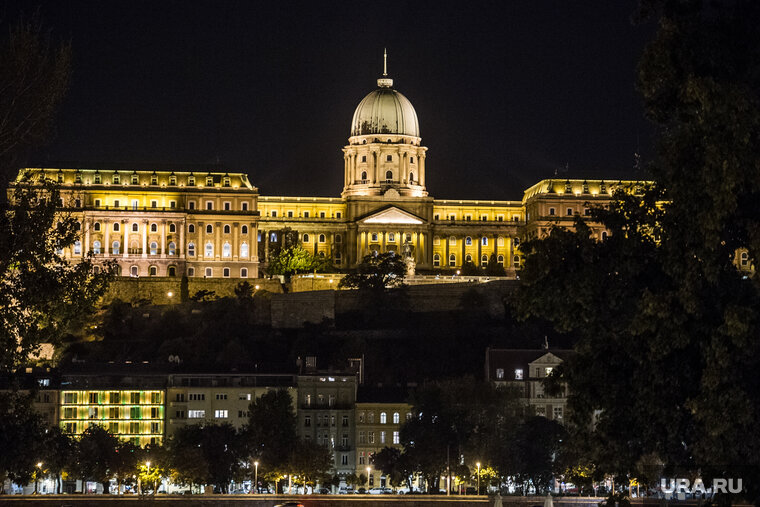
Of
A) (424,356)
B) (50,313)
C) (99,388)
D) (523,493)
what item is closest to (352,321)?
(424,356)

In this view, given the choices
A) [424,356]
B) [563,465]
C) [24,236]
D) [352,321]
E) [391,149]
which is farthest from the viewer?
[391,149]

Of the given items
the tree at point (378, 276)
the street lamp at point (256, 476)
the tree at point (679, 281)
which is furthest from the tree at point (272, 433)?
the tree at point (679, 281)

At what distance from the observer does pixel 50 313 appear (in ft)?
123

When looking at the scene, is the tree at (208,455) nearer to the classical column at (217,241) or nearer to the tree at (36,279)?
the tree at (36,279)

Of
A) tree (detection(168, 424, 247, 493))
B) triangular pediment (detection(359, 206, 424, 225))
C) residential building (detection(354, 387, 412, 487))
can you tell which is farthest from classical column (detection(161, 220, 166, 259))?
tree (detection(168, 424, 247, 493))

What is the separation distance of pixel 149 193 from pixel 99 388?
59.9m

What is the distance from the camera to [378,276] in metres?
142

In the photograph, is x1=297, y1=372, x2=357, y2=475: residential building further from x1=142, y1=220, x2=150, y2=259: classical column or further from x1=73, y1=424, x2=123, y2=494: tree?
x1=142, y1=220, x2=150, y2=259: classical column

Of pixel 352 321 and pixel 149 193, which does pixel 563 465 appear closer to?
pixel 352 321

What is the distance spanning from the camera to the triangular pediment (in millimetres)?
167625

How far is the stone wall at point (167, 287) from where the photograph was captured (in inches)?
5758

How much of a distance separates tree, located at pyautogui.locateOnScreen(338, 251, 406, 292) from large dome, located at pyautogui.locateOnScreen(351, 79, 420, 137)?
29.1 metres

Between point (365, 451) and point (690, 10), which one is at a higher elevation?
point (690, 10)

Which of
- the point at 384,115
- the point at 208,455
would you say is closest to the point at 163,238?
the point at 384,115
